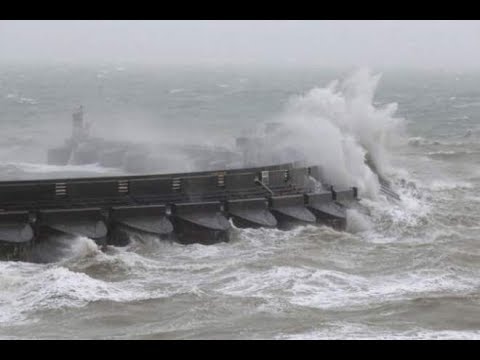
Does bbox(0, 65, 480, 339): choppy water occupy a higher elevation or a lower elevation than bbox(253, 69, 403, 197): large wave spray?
lower

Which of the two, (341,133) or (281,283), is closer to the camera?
(281,283)

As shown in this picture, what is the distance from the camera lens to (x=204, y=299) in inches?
524

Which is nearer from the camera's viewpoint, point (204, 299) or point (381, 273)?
point (204, 299)

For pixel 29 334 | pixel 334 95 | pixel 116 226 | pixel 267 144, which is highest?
pixel 334 95

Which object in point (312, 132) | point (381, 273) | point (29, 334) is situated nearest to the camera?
point (29, 334)

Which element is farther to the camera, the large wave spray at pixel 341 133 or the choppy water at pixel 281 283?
the large wave spray at pixel 341 133

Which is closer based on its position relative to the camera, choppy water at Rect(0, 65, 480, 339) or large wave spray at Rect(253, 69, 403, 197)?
choppy water at Rect(0, 65, 480, 339)

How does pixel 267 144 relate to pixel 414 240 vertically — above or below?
above

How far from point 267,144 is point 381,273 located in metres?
9.65

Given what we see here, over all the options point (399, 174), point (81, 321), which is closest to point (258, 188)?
point (81, 321)

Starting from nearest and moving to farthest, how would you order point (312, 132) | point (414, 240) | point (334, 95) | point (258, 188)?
point (414, 240) → point (258, 188) → point (312, 132) → point (334, 95)

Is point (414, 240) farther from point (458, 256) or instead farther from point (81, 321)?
point (81, 321)

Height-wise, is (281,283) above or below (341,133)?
below

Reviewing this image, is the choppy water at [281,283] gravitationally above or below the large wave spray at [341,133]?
below
